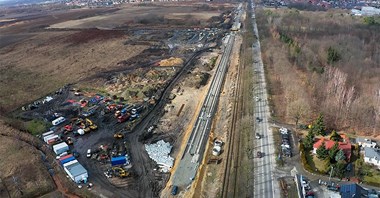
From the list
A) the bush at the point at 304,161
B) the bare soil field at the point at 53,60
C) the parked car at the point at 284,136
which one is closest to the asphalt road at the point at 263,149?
the parked car at the point at 284,136

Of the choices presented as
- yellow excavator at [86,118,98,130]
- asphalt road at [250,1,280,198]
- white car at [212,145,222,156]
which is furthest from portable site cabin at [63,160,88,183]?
asphalt road at [250,1,280,198]

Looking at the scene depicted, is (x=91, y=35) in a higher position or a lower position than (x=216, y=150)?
higher

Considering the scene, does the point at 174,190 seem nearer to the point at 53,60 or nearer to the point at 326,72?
the point at 326,72

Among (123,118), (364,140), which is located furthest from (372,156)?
(123,118)

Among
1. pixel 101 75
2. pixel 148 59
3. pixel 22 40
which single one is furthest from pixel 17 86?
pixel 22 40

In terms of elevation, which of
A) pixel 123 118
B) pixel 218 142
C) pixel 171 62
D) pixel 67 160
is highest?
pixel 171 62

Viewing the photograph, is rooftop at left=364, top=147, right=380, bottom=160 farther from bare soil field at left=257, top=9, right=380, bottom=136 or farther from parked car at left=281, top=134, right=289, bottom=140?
parked car at left=281, top=134, right=289, bottom=140

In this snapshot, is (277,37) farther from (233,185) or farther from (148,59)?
(233,185)
